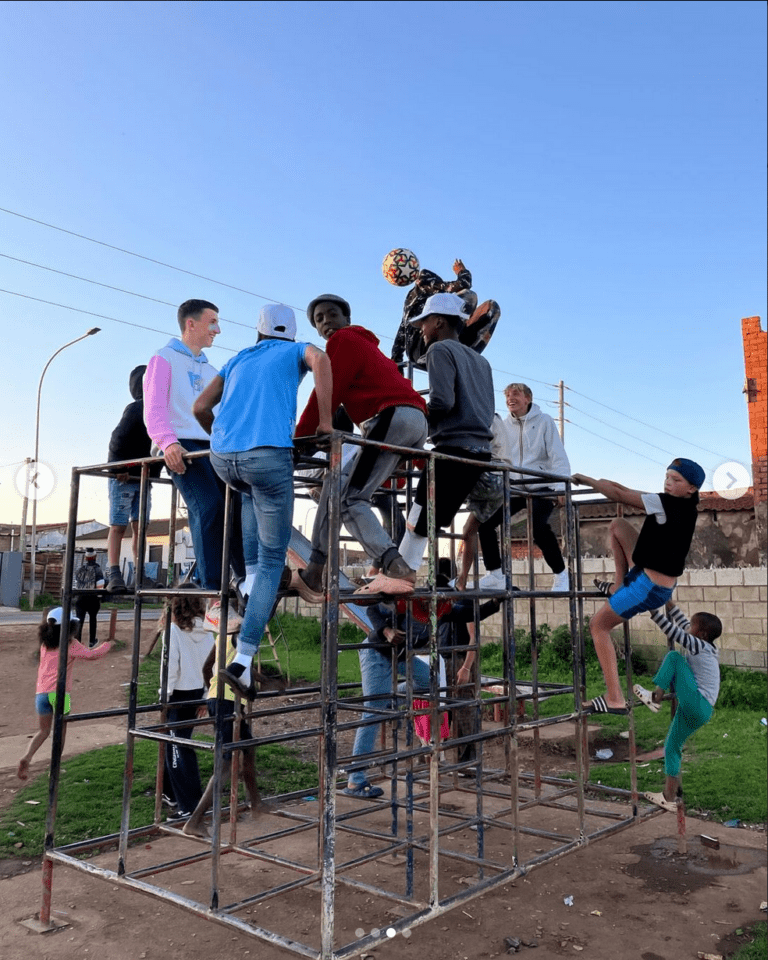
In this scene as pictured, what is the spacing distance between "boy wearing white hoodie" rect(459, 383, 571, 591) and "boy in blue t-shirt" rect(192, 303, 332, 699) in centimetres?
251

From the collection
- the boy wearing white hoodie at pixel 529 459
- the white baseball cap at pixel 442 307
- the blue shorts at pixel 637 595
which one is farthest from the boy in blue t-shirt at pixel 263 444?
the blue shorts at pixel 637 595

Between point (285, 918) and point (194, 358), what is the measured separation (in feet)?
10.7

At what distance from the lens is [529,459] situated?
592 cm

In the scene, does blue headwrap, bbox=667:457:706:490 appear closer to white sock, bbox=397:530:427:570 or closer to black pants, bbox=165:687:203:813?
white sock, bbox=397:530:427:570

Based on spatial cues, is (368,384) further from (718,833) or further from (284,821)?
(718,833)

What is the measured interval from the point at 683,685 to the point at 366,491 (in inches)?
122

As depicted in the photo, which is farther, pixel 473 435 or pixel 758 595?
pixel 758 595

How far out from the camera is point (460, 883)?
5.07 metres

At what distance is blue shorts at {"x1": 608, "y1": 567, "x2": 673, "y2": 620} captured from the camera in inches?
203

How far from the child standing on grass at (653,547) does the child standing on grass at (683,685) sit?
0.36 meters

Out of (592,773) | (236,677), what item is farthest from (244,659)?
(592,773)

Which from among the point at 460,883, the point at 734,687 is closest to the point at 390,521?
the point at 460,883

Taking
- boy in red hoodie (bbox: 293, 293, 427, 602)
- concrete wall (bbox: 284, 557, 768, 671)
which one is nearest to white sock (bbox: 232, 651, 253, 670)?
boy in red hoodie (bbox: 293, 293, 427, 602)

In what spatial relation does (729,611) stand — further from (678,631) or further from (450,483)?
(450,483)
